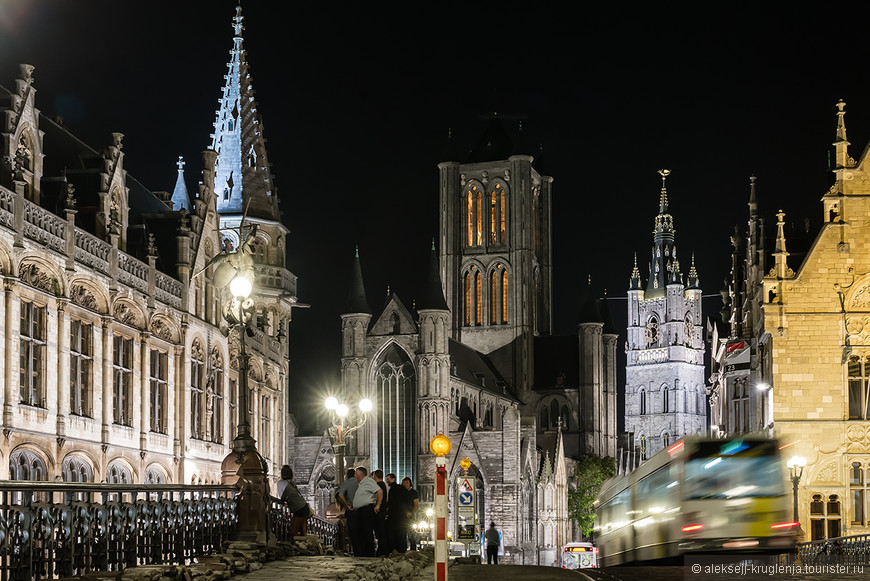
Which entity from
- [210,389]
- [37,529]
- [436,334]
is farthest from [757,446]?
[436,334]

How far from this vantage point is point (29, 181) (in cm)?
3475

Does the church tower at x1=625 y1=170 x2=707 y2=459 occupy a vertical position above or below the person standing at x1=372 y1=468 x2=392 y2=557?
above

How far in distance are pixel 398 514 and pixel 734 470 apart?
21.0 ft

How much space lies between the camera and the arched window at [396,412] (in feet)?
314

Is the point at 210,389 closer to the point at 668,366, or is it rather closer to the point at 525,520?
the point at 525,520

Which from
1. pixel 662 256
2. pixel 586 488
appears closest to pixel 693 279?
pixel 662 256

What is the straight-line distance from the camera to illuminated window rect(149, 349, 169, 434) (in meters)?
41.7

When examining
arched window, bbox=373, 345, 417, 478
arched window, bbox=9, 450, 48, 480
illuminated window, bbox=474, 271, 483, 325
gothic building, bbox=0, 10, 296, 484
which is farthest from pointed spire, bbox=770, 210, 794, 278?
illuminated window, bbox=474, 271, 483, 325

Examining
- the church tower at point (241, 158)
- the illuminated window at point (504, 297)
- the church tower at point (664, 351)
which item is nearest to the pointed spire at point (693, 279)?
the church tower at point (664, 351)

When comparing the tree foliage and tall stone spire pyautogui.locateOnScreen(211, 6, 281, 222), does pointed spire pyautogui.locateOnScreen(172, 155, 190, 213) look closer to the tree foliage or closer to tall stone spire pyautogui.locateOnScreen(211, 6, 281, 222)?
tall stone spire pyautogui.locateOnScreen(211, 6, 281, 222)

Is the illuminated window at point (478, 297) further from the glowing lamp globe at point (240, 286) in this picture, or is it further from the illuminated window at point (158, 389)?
the glowing lamp globe at point (240, 286)

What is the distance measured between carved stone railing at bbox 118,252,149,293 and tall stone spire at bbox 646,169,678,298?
133m

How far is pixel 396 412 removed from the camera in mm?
96375

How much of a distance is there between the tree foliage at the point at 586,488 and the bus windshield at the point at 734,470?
90.1 m
